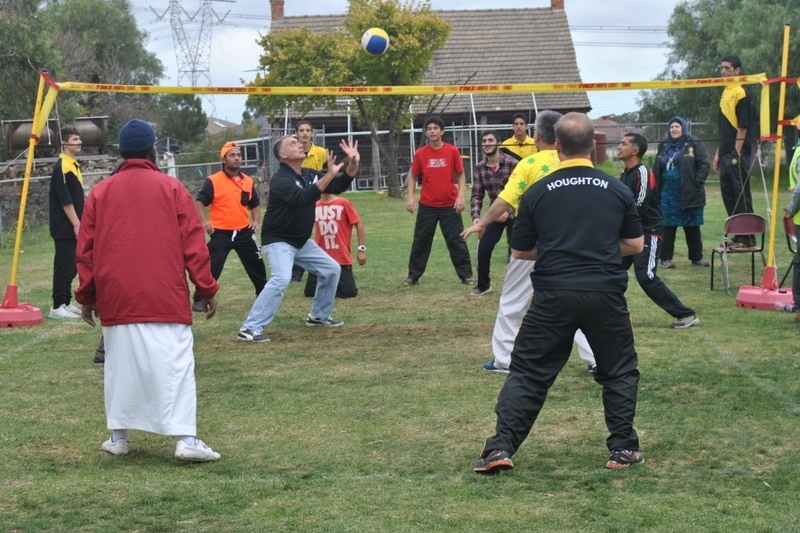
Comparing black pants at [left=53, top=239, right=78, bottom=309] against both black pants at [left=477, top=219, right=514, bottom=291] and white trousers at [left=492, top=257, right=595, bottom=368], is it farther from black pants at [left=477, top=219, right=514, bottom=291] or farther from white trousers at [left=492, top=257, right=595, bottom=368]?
white trousers at [left=492, top=257, right=595, bottom=368]

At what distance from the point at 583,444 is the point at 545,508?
1.36m

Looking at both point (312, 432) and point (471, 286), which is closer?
point (312, 432)

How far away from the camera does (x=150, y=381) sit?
22.9ft

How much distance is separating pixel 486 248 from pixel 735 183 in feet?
13.4

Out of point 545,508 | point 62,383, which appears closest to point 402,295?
point 62,383

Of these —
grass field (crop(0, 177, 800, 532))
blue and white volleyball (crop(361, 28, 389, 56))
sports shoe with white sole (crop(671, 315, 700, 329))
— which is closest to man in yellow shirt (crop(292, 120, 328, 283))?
blue and white volleyball (crop(361, 28, 389, 56))

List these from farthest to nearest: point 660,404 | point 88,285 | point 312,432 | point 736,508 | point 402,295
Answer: point 402,295, point 660,404, point 312,432, point 88,285, point 736,508

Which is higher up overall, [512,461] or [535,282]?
[535,282]

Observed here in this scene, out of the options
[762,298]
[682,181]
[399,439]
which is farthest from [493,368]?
[682,181]

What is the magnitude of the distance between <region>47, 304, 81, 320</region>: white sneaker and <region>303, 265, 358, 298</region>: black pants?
284cm

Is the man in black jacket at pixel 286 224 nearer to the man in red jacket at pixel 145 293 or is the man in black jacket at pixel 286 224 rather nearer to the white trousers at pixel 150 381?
the man in red jacket at pixel 145 293

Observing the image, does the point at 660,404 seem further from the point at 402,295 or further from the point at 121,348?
the point at 402,295

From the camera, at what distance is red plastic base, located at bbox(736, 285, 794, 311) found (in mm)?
12430

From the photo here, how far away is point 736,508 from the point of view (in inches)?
229
